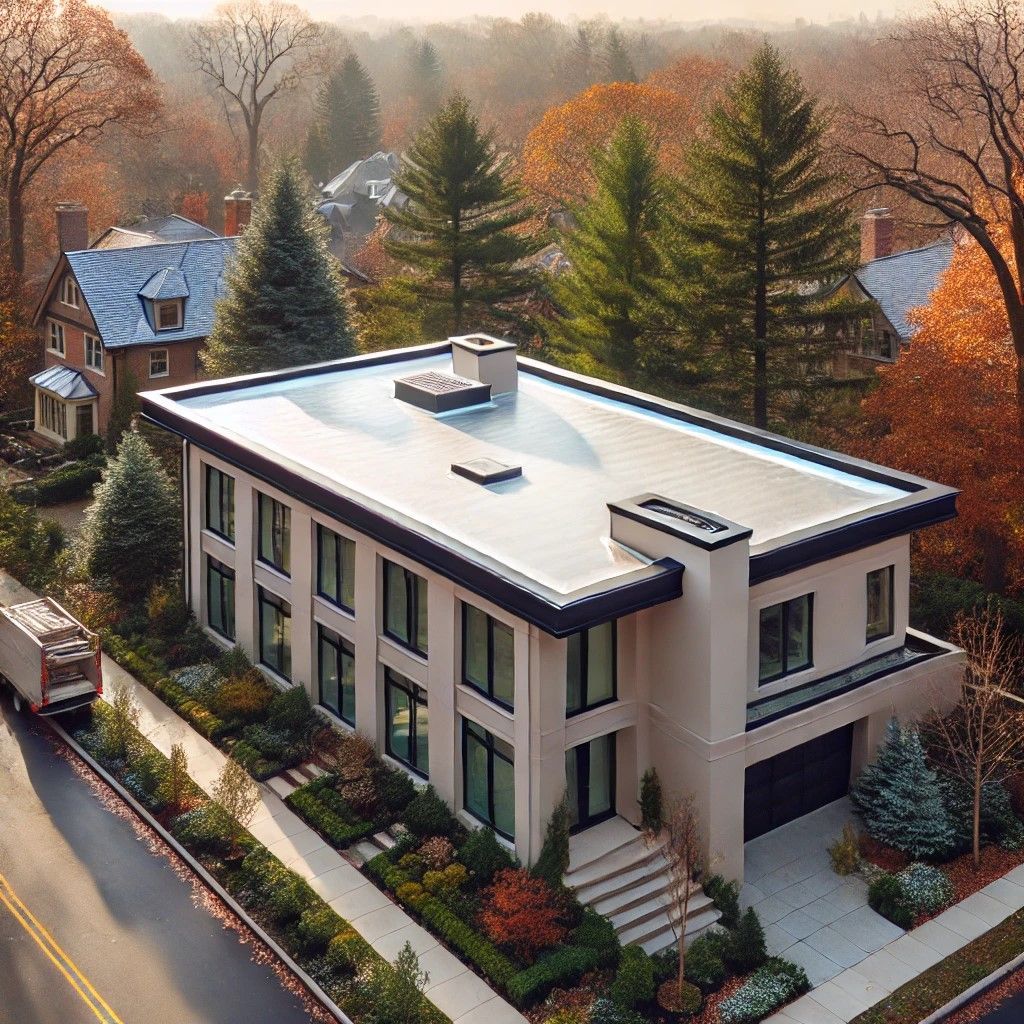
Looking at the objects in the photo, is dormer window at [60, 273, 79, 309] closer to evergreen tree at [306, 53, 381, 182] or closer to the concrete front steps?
the concrete front steps

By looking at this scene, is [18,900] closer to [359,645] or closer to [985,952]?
[359,645]

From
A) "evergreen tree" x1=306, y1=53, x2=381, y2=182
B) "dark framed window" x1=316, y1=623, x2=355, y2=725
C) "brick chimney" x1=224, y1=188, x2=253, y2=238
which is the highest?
"evergreen tree" x1=306, y1=53, x2=381, y2=182

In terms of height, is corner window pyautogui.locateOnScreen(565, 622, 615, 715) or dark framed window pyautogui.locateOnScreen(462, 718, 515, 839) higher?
corner window pyautogui.locateOnScreen(565, 622, 615, 715)

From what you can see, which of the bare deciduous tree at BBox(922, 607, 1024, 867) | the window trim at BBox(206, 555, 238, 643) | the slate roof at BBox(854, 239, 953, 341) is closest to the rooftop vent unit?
the window trim at BBox(206, 555, 238, 643)

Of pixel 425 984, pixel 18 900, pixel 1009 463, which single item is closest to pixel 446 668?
pixel 425 984

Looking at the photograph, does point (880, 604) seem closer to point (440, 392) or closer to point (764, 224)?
point (440, 392)

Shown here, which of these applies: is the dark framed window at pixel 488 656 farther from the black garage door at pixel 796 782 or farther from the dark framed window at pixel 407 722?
the black garage door at pixel 796 782
